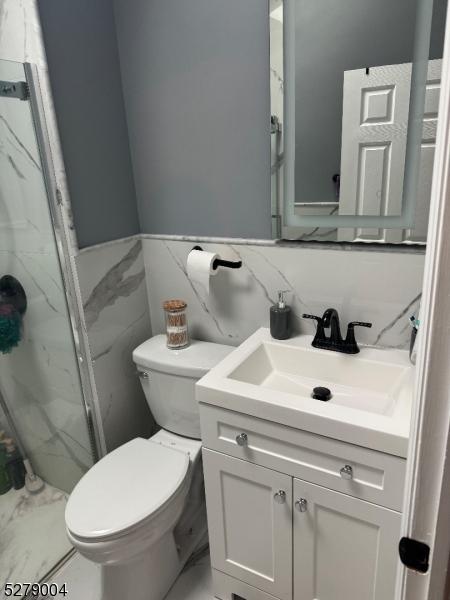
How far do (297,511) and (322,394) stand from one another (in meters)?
0.34

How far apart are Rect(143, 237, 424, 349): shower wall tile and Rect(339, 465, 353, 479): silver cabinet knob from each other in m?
0.50

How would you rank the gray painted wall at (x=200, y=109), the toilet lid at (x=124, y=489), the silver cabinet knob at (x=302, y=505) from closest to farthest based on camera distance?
1. the silver cabinet knob at (x=302, y=505)
2. the toilet lid at (x=124, y=489)
3. the gray painted wall at (x=200, y=109)

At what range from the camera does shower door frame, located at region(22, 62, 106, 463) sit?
1.40m

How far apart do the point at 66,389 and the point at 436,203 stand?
1.70 m

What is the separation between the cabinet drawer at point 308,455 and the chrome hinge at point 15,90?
3.99ft

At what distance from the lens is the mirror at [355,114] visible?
115cm

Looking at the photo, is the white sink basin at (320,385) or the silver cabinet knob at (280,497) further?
the silver cabinet knob at (280,497)

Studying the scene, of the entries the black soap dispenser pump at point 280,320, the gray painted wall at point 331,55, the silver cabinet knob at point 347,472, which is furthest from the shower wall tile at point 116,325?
the silver cabinet knob at point 347,472

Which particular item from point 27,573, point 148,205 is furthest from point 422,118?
point 27,573

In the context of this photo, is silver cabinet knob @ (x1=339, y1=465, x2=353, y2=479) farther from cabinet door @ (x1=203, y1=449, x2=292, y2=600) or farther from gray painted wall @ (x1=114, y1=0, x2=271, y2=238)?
gray painted wall @ (x1=114, y1=0, x2=271, y2=238)

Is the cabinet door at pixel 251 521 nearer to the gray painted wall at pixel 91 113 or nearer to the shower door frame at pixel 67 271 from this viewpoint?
the shower door frame at pixel 67 271

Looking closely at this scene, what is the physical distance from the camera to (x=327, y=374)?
1.38 meters

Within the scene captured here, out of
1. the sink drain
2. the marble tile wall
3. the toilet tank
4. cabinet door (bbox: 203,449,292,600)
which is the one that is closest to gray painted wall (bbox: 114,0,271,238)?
the marble tile wall

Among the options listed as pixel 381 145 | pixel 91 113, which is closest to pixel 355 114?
pixel 381 145
